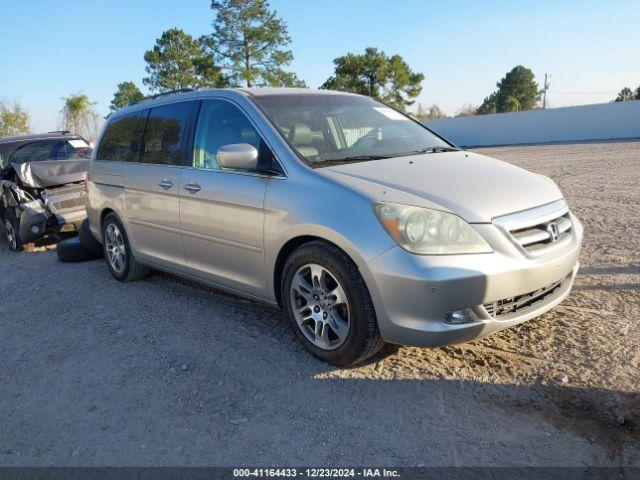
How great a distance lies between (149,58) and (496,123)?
31.6 m

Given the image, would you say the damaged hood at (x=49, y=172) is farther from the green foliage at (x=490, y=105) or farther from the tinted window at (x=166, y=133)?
the green foliage at (x=490, y=105)

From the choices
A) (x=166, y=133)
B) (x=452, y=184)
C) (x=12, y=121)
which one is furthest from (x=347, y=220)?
(x=12, y=121)

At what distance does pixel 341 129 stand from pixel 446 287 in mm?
1834

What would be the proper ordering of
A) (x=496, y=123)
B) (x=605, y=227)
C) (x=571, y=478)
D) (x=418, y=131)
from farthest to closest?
1. (x=496, y=123)
2. (x=605, y=227)
3. (x=418, y=131)
4. (x=571, y=478)

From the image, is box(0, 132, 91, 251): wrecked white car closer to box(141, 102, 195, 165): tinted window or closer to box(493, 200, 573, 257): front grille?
box(141, 102, 195, 165): tinted window

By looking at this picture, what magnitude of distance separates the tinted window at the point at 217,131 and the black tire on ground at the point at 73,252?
3291mm

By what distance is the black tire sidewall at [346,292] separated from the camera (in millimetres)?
3162

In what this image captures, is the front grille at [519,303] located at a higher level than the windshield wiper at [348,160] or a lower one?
lower

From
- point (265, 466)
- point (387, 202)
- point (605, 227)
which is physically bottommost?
point (265, 466)

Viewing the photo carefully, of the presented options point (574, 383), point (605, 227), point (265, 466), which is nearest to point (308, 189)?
point (265, 466)

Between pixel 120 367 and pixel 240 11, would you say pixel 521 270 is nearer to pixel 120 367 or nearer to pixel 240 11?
pixel 120 367

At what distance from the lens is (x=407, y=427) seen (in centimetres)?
280

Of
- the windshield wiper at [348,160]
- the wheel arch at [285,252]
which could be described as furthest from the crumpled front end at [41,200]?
the windshield wiper at [348,160]

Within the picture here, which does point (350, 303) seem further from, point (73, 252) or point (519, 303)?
point (73, 252)
